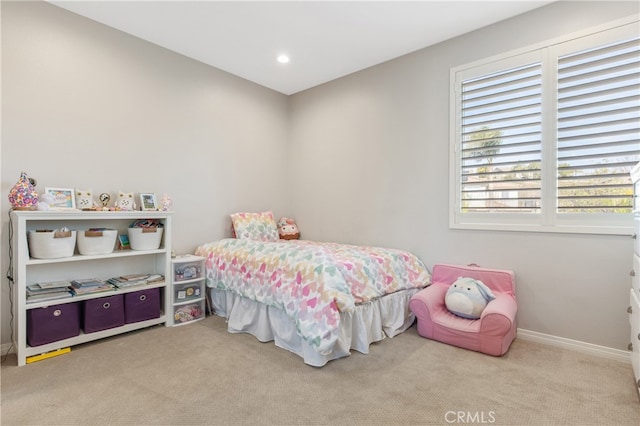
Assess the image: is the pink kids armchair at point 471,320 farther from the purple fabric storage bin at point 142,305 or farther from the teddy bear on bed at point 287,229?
the purple fabric storage bin at point 142,305

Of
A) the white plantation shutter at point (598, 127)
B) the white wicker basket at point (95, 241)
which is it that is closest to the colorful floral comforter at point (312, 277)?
the white wicker basket at point (95, 241)

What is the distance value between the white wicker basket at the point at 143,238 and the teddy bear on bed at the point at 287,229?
5.20 ft

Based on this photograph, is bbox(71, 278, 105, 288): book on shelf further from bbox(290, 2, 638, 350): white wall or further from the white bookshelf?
bbox(290, 2, 638, 350): white wall

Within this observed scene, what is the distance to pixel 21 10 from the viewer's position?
252 centimetres

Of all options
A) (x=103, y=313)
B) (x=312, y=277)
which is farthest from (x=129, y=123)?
(x=312, y=277)

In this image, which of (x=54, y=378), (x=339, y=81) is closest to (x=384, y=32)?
(x=339, y=81)

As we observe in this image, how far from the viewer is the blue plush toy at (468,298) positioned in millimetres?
2572

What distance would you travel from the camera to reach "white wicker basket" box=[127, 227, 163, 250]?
9.53ft

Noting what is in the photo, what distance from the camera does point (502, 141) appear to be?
2.87 meters

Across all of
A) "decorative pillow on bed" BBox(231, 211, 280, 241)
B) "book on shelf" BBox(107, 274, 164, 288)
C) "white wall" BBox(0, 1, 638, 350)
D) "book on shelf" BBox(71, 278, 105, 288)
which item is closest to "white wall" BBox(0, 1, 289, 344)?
"white wall" BBox(0, 1, 638, 350)

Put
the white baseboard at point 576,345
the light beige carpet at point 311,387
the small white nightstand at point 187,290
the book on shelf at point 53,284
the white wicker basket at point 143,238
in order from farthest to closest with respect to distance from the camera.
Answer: the small white nightstand at point 187,290 < the white wicker basket at point 143,238 < the book on shelf at point 53,284 < the white baseboard at point 576,345 < the light beige carpet at point 311,387

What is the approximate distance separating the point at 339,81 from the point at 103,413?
12.4 feet

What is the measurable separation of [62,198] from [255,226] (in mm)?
1813

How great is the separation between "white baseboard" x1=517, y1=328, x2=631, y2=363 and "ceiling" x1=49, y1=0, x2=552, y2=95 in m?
2.62
